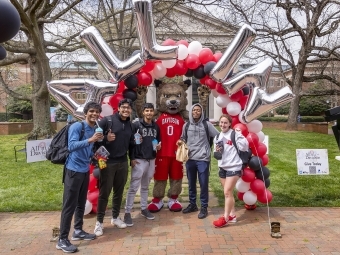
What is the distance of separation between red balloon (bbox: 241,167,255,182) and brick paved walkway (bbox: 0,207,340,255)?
0.60 metres

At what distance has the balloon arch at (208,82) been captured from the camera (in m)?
4.98

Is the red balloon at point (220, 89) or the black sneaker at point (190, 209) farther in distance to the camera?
the black sneaker at point (190, 209)

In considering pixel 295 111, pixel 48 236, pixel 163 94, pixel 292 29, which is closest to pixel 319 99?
pixel 295 111

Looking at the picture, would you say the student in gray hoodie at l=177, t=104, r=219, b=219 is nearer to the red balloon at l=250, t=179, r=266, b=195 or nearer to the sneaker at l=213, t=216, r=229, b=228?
the sneaker at l=213, t=216, r=229, b=228

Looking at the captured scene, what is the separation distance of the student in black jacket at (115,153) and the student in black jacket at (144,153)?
10.6 inches

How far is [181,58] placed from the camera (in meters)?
5.43

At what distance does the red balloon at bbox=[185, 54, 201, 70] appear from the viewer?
5406mm

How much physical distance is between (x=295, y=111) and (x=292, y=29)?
525 cm

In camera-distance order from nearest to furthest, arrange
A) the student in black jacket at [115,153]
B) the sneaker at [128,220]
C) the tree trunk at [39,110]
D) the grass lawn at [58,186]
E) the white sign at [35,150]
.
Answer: the student in black jacket at [115,153] → the sneaker at [128,220] → the grass lawn at [58,186] → the white sign at [35,150] → the tree trunk at [39,110]

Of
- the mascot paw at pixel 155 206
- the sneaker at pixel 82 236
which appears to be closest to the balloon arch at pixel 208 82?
the sneaker at pixel 82 236

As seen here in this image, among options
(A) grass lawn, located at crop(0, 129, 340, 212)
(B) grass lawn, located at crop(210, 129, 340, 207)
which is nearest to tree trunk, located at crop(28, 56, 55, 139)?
(A) grass lawn, located at crop(0, 129, 340, 212)

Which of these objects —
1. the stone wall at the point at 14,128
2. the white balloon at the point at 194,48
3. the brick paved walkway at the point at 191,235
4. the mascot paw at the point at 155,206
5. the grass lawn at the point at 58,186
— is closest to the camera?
the brick paved walkway at the point at 191,235

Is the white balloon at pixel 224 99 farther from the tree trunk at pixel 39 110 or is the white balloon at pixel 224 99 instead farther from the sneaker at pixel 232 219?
the tree trunk at pixel 39 110

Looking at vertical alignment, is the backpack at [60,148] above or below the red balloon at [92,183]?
above
